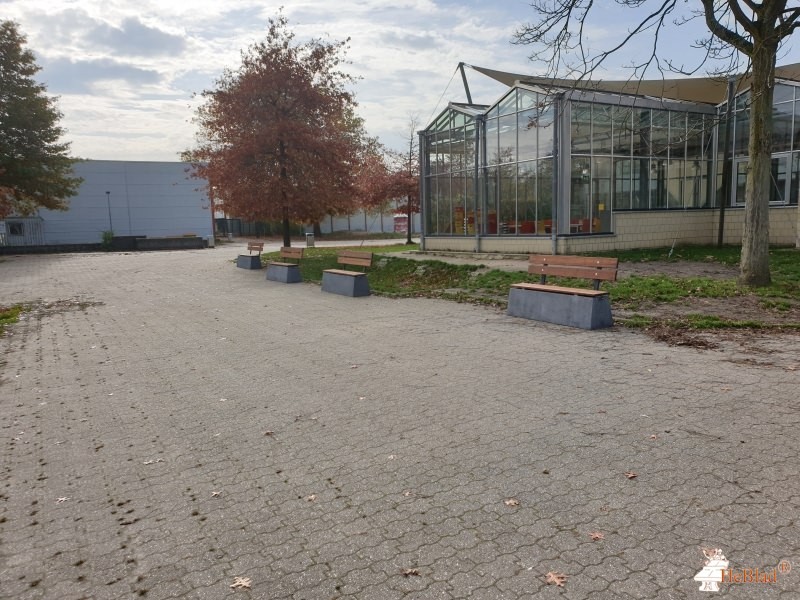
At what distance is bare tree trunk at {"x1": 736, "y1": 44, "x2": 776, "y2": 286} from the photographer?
1009 centimetres

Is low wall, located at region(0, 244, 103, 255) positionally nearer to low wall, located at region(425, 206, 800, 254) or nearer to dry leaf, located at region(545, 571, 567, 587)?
low wall, located at region(425, 206, 800, 254)

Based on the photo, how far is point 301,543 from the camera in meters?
2.93

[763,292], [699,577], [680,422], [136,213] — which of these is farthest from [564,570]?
[136,213]

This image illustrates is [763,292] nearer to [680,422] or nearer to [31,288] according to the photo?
[680,422]

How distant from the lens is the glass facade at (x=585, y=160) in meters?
18.8

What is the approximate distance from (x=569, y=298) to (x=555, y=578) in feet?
20.4

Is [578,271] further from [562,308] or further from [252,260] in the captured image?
[252,260]

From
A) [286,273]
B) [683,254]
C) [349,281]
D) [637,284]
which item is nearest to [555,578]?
[637,284]

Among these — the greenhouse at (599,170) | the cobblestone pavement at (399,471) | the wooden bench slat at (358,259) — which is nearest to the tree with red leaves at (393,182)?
the greenhouse at (599,170)

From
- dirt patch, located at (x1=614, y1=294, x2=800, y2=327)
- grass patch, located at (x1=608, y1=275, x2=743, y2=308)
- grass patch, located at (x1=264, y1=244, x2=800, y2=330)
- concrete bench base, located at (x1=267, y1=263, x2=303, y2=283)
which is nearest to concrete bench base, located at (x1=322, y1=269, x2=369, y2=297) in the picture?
grass patch, located at (x1=264, y1=244, x2=800, y2=330)

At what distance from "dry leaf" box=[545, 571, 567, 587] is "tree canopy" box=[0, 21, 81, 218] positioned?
125 ft

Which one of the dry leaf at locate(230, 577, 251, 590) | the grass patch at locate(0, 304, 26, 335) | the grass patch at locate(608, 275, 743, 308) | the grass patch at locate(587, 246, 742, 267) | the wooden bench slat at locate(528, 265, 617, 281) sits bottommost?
the dry leaf at locate(230, 577, 251, 590)

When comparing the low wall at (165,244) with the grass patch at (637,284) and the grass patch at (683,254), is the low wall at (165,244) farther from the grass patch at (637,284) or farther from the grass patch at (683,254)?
the grass patch at (683,254)

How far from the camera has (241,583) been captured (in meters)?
2.62
